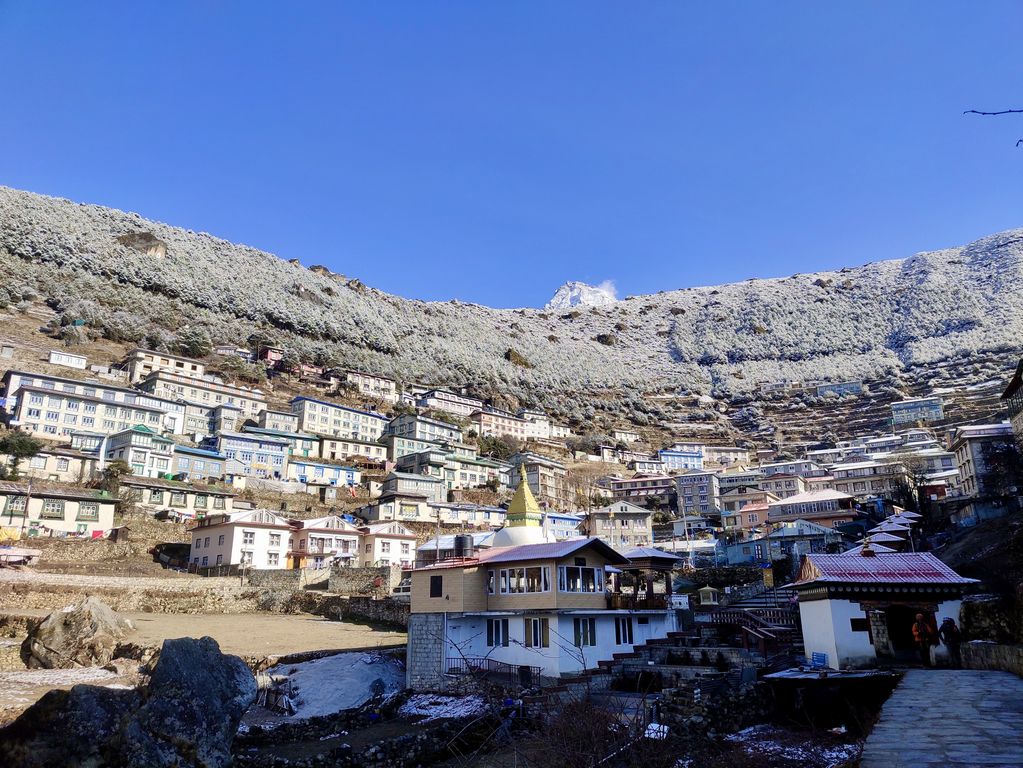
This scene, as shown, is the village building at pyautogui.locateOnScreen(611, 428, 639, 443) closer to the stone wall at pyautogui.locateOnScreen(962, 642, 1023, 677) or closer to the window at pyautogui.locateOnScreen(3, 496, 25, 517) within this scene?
the window at pyautogui.locateOnScreen(3, 496, 25, 517)

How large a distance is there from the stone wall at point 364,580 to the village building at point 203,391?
48013mm

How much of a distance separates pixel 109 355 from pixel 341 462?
38.6 meters

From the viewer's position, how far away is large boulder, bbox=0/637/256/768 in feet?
38.6

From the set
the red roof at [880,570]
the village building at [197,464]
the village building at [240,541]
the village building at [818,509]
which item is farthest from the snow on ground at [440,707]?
the village building at [197,464]

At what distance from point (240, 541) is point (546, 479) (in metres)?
48.5

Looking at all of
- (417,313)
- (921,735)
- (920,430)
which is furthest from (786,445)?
(921,735)

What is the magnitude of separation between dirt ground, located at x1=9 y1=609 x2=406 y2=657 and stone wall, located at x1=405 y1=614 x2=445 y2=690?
455cm

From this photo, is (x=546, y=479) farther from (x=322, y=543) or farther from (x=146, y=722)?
(x=146, y=722)

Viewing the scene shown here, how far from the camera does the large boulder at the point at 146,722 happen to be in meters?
11.8

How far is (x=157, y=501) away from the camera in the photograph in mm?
55094

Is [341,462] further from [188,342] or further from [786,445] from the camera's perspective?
[786,445]

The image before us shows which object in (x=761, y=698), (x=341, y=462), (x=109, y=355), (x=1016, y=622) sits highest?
(x=109, y=355)

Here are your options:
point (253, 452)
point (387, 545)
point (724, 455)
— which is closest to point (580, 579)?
point (387, 545)

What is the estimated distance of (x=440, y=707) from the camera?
21.6 m
